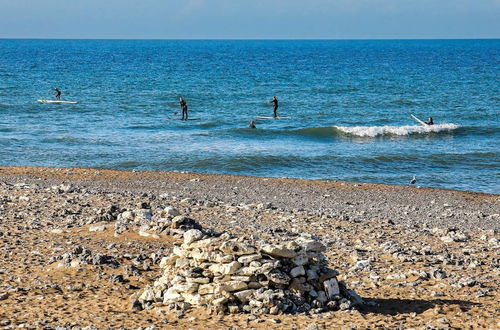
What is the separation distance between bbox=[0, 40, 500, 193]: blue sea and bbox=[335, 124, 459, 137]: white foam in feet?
0.20

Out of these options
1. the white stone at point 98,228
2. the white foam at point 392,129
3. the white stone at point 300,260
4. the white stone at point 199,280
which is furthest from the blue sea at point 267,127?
the white stone at point 199,280

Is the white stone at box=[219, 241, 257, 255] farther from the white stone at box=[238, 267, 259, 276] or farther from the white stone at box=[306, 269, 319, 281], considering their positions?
the white stone at box=[306, 269, 319, 281]

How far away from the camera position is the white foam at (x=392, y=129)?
139ft

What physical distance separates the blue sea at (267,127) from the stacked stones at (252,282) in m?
17.7

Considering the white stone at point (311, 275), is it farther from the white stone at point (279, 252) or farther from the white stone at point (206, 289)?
the white stone at point (206, 289)

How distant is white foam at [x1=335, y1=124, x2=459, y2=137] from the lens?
139 ft

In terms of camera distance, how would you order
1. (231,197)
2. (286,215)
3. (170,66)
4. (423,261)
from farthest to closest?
(170,66), (231,197), (286,215), (423,261)

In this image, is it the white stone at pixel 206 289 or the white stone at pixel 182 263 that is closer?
the white stone at pixel 206 289

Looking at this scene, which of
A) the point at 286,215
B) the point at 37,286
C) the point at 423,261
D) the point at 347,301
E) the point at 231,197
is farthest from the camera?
the point at 231,197

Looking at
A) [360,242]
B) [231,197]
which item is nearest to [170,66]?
[231,197]

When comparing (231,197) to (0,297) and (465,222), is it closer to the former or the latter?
(465,222)

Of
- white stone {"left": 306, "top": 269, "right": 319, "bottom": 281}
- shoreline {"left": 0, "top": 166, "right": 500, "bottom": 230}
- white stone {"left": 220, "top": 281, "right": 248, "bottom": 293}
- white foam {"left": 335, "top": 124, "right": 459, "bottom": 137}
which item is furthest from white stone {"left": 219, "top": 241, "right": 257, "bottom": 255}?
white foam {"left": 335, "top": 124, "right": 459, "bottom": 137}

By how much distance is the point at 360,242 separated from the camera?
16000 millimetres

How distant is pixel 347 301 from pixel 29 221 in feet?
27.2
